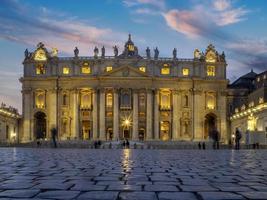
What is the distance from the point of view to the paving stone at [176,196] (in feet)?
22.8

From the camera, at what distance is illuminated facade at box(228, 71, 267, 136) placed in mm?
81787

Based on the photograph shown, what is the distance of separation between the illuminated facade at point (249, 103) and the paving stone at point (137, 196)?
2716 inches

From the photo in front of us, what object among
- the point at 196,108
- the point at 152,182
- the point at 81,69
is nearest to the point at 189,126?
the point at 196,108

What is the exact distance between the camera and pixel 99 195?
7207 mm

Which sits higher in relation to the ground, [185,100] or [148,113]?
[185,100]

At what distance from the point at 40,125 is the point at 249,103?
145 ft

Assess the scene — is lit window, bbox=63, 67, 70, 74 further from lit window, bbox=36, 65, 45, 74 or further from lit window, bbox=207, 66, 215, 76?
lit window, bbox=207, 66, 215, 76

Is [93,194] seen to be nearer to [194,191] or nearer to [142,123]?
[194,191]

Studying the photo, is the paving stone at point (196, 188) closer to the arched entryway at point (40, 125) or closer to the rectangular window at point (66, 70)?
the rectangular window at point (66, 70)

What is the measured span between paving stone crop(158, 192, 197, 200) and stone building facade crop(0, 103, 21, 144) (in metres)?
83.7

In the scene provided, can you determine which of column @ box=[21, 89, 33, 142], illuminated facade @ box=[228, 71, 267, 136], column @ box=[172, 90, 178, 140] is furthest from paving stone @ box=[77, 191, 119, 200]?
column @ box=[21, 89, 33, 142]

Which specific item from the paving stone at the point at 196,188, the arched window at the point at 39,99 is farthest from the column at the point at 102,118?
the paving stone at the point at 196,188

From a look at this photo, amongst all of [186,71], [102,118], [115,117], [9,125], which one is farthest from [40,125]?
[186,71]

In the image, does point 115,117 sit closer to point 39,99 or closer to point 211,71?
point 39,99
